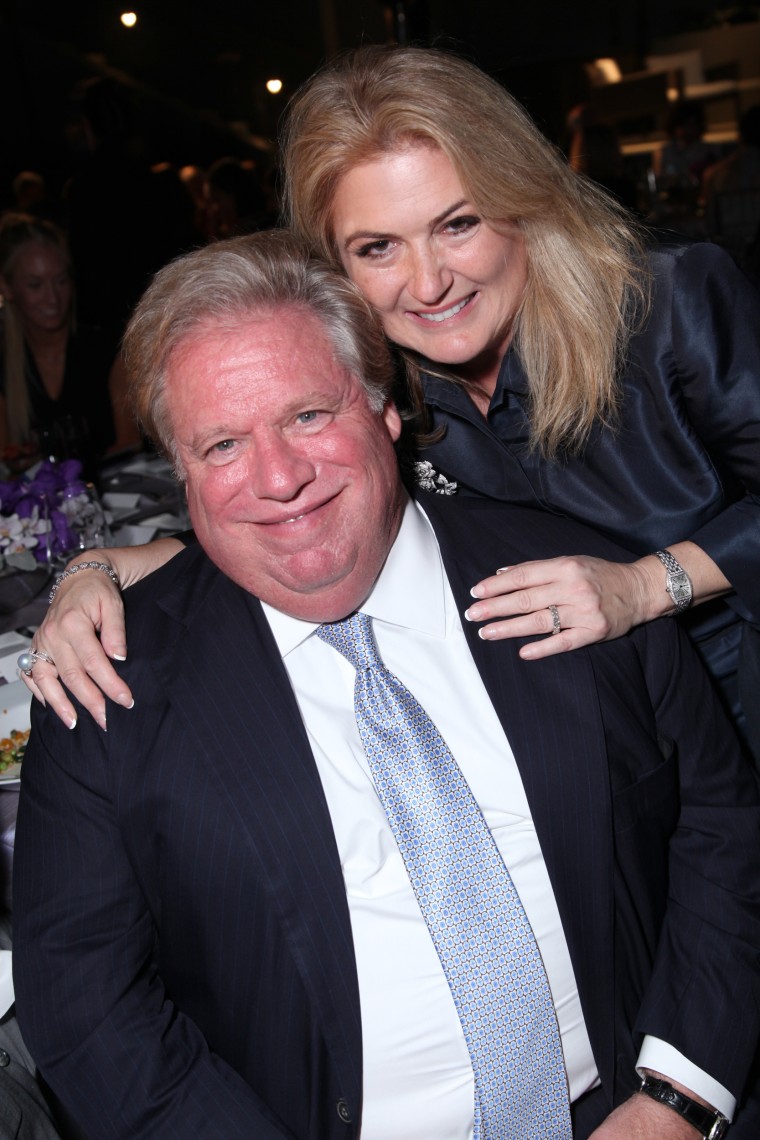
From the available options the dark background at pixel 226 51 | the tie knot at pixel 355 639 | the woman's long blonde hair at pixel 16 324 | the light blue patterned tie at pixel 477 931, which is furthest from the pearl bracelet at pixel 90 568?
the dark background at pixel 226 51

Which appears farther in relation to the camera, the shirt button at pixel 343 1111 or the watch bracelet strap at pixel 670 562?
the watch bracelet strap at pixel 670 562

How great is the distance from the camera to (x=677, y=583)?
1593 millimetres

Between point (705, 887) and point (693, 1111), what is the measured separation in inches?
12.1

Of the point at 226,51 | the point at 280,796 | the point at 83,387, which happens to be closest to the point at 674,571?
the point at 280,796

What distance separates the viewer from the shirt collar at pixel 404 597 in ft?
4.71

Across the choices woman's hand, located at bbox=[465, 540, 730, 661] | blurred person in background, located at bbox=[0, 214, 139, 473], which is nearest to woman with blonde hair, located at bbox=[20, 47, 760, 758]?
woman's hand, located at bbox=[465, 540, 730, 661]

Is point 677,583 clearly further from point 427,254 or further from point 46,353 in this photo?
point 46,353

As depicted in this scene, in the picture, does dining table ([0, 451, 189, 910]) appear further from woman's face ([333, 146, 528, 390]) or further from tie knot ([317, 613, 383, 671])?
woman's face ([333, 146, 528, 390])

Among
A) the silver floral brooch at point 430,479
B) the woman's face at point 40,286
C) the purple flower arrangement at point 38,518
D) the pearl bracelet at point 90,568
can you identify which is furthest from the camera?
the woman's face at point 40,286

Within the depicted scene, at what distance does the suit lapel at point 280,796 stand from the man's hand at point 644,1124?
0.37 m

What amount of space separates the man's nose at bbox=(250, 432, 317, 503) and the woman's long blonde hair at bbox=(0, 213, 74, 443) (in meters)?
3.20

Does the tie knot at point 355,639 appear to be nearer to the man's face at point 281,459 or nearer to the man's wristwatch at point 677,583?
the man's face at point 281,459

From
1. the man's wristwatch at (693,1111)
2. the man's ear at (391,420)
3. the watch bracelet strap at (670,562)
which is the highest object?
the man's ear at (391,420)

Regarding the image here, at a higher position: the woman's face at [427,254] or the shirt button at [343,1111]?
the woman's face at [427,254]
